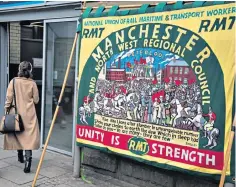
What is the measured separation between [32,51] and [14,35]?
2.22ft

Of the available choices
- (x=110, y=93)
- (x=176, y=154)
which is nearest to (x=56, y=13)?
(x=110, y=93)

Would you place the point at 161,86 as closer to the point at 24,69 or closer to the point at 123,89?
the point at 123,89

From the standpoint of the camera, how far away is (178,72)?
3754 millimetres

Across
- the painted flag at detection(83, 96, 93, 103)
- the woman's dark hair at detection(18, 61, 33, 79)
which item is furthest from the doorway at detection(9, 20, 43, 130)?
the painted flag at detection(83, 96, 93, 103)

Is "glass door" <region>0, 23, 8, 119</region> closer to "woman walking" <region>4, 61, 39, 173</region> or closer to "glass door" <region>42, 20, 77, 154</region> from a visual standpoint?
"glass door" <region>42, 20, 77, 154</region>

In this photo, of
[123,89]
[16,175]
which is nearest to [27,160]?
[16,175]

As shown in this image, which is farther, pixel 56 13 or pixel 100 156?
pixel 56 13

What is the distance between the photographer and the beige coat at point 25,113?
16.3 feet

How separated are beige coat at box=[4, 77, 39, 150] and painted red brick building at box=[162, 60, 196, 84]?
217 centimetres

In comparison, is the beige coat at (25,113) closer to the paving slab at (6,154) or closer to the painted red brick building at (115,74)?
the paving slab at (6,154)

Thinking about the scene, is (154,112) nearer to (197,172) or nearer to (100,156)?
(197,172)

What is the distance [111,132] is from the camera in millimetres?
4309

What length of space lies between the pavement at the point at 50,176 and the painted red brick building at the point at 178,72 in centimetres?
163

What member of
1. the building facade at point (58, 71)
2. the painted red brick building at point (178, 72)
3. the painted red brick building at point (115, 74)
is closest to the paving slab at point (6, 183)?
→ the building facade at point (58, 71)
